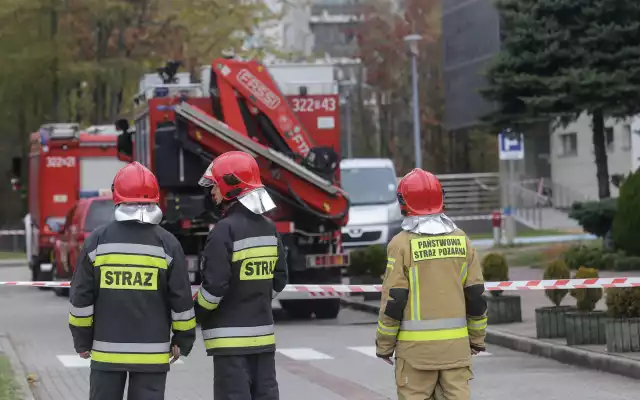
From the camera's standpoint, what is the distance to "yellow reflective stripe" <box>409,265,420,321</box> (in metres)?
7.70

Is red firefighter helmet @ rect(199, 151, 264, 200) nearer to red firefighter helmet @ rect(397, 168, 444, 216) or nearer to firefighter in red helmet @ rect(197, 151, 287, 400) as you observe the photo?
firefighter in red helmet @ rect(197, 151, 287, 400)

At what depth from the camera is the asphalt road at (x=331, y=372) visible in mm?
12617

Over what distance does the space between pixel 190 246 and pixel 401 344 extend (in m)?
12.1

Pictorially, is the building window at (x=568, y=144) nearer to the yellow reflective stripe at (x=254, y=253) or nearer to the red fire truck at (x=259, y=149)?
the red fire truck at (x=259, y=149)

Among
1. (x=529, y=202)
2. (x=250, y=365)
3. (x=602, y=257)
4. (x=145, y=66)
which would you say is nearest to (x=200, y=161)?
(x=602, y=257)

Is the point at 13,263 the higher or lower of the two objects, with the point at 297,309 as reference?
higher

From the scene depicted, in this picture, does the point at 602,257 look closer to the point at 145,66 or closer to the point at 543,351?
the point at 543,351

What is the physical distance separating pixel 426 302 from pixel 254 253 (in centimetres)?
101

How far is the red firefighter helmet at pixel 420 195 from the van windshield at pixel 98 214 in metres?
17.0

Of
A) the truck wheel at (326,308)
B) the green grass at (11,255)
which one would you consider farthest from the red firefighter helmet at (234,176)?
the green grass at (11,255)

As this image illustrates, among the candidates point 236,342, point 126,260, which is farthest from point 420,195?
point 126,260

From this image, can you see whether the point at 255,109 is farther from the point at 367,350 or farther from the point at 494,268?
the point at 367,350

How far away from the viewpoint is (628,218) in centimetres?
2527

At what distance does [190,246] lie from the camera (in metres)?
19.7
